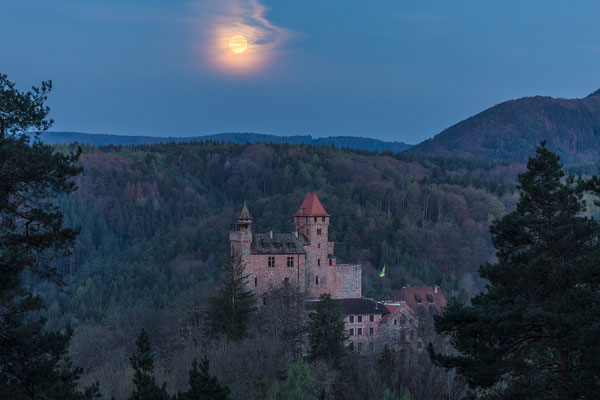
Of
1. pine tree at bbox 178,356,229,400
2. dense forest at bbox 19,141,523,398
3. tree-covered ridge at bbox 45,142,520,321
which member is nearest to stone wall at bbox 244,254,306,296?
dense forest at bbox 19,141,523,398

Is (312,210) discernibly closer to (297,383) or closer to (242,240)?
(242,240)

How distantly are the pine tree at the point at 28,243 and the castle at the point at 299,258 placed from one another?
35.9 meters

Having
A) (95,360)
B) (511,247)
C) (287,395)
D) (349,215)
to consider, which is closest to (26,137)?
(511,247)

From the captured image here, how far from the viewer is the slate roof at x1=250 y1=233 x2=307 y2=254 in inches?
2061

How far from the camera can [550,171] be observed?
16.3 meters

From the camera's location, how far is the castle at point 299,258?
51625mm

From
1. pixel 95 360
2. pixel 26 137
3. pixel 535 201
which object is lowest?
pixel 95 360

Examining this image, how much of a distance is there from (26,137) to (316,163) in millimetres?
136883

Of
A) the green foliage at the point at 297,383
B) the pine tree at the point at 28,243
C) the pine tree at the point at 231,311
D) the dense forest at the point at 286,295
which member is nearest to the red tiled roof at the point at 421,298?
the dense forest at the point at 286,295

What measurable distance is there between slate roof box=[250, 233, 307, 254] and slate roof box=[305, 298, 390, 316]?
5.58 metres

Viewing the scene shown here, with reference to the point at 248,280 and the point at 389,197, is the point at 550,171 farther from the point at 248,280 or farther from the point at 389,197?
the point at 389,197

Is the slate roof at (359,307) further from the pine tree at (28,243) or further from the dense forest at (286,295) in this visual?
the pine tree at (28,243)

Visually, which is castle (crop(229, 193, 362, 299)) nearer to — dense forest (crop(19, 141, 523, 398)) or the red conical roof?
the red conical roof

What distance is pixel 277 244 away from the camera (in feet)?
176
